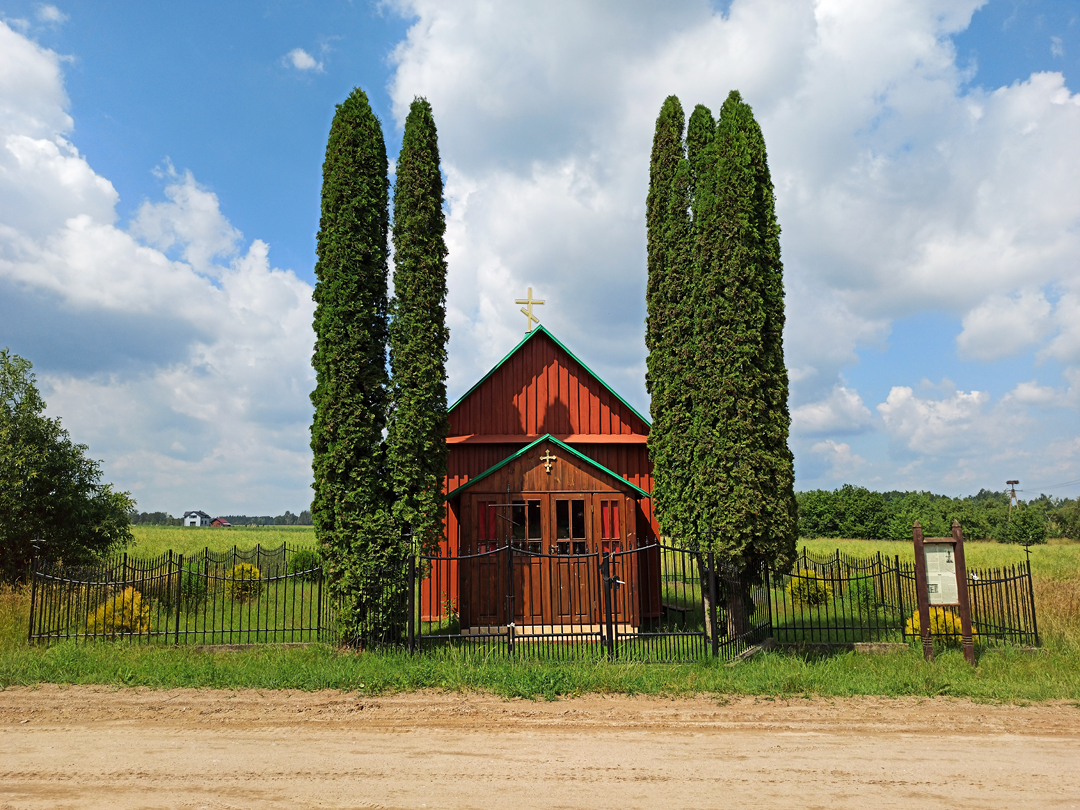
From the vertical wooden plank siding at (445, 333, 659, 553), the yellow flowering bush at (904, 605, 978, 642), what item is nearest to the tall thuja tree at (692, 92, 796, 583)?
the yellow flowering bush at (904, 605, 978, 642)

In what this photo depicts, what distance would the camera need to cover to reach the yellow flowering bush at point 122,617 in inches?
459

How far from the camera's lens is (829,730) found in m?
7.48

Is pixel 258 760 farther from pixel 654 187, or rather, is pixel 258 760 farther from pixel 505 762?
pixel 654 187

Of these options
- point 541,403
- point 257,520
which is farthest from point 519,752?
point 257,520

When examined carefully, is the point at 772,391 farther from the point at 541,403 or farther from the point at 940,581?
the point at 541,403

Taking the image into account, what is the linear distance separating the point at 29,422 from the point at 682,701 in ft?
55.7

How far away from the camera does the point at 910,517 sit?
181 feet

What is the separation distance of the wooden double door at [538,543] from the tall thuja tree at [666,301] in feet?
3.82

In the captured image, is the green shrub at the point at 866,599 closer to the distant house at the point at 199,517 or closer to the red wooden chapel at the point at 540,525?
the red wooden chapel at the point at 540,525

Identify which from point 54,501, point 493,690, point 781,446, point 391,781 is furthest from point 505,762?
point 54,501

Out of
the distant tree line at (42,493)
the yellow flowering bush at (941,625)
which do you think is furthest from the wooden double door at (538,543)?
the distant tree line at (42,493)

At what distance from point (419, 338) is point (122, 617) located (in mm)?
7521

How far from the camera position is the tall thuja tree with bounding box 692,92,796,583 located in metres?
11.2

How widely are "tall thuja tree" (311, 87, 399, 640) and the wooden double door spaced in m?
2.27
